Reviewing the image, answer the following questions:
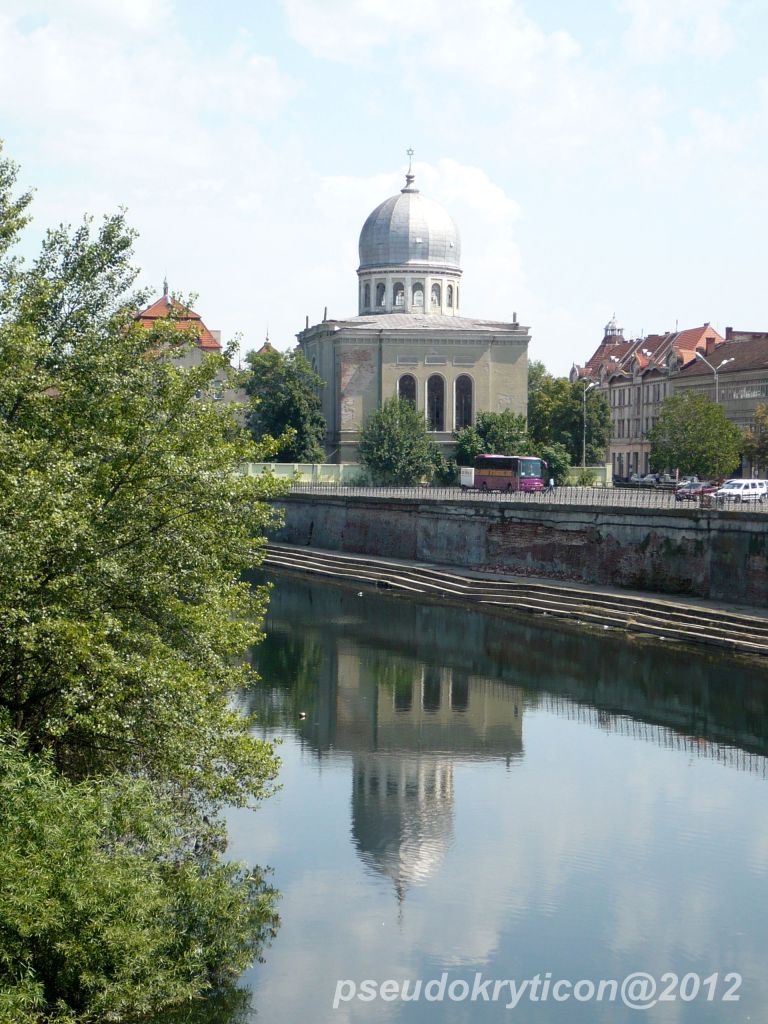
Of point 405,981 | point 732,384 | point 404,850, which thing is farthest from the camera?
point 732,384

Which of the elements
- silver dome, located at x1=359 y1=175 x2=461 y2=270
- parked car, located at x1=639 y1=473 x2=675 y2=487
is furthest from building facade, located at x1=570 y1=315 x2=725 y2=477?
silver dome, located at x1=359 y1=175 x2=461 y2=270

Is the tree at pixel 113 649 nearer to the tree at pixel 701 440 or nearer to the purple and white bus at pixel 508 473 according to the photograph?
the purple and white bus at pixel 508 473

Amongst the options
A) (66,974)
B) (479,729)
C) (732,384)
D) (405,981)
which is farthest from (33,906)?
Result: (732,384)

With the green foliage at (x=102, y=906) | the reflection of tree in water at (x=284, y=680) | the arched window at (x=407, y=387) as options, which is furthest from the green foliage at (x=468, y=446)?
the green foliage at (x=102, y=906)

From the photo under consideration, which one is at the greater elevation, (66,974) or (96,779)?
(96,779)

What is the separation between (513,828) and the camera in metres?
22.4

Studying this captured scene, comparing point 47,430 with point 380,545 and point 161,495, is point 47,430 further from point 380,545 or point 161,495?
point 380,545

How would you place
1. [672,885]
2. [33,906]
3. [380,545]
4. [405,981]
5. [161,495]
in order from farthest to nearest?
[380,545]
[672,885]
[161,495]
[405,981]
[33,906]

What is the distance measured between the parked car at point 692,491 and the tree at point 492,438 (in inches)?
499

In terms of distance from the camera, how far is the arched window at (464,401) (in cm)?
8800

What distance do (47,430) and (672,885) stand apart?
10929 millimetres

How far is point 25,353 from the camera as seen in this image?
17.6 metres

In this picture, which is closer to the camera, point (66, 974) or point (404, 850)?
point (66, 974)

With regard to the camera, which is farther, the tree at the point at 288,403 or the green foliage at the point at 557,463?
the tree at the point at 288,403
